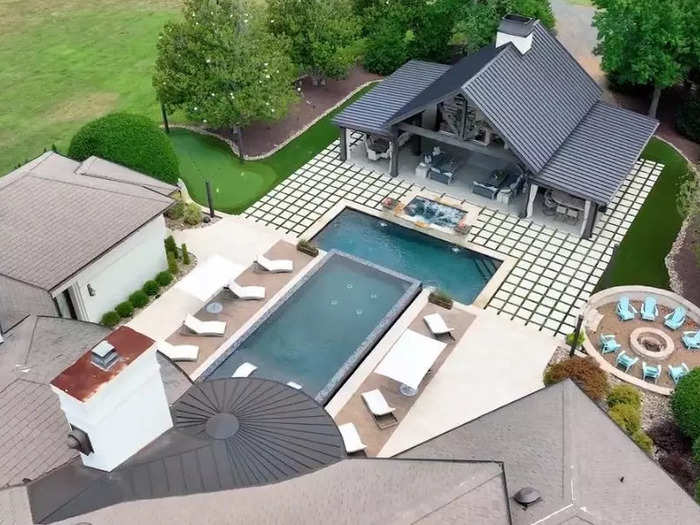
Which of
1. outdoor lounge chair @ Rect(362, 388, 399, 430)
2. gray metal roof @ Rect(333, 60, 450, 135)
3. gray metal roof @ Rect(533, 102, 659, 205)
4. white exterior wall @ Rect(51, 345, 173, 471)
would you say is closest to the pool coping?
gray metal roof @ Rect(533, 102, 659, 205)

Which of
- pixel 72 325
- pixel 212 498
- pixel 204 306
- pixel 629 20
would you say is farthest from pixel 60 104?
pixel 212 498

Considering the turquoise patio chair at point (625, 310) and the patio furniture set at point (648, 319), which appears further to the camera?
the turquoise patio chair at point (625, 310)

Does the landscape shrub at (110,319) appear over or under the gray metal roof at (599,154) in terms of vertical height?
under

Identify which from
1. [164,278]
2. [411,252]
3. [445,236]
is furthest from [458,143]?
[164,278]

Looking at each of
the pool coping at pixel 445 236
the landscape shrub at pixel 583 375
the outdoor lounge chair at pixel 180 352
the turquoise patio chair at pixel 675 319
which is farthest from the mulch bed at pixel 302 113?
the turquoise patio chair at pixel 675 319

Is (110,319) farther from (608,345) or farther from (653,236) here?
(653,236)

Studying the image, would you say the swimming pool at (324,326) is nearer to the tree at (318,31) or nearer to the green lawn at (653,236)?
the green lawn at (653,236)
